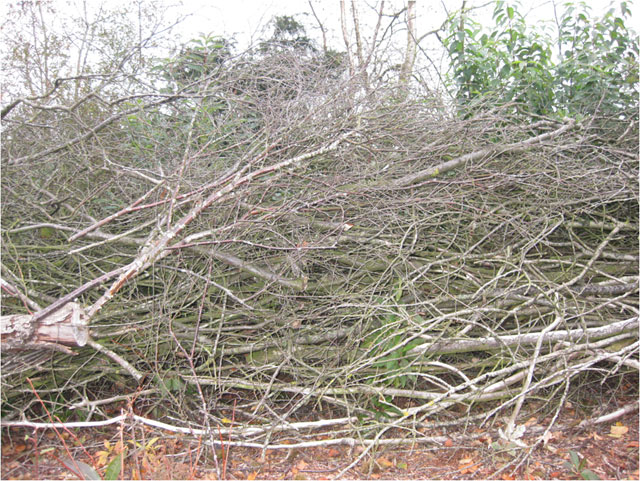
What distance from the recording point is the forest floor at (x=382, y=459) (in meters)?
2.54

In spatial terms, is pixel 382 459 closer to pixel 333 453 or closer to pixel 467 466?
pixel 333 453

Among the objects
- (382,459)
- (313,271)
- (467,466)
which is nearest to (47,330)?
(313,271)

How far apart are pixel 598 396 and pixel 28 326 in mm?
3444

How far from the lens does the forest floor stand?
254 centimetres

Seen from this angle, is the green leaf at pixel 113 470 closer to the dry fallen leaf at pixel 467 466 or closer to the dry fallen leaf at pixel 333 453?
the dry fallen leaf at pixel 333 453

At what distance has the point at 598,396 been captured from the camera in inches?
125

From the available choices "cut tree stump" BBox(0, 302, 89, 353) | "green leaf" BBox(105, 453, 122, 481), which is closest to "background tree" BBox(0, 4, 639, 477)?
"cut tree stump" BBox(0, 302, 89, 353)

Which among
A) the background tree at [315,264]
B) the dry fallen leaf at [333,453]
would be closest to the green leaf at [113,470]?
the background tree at [315,264]

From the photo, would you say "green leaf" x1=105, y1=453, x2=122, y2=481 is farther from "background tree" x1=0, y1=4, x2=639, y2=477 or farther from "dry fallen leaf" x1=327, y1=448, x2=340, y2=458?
"dry fallen leaf" x1=327, y1=448, x2=340, y2=458

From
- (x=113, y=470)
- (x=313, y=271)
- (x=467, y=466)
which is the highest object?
(x=313, y=271)

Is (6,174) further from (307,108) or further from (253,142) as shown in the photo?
(307,108)

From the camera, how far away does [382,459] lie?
2.71 metres

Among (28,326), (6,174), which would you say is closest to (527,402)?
(28,326)

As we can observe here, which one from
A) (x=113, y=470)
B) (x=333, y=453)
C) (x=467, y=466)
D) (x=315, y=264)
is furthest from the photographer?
(x=315, y=264)
